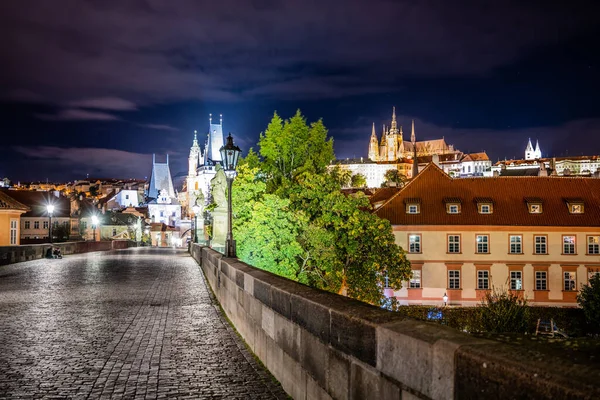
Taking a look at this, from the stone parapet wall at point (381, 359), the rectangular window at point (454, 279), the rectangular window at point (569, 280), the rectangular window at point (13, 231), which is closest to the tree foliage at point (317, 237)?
the rectangular window at point (454, 279)

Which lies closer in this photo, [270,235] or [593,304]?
[270,235]

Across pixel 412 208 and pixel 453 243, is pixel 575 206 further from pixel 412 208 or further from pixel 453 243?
pixel 412 208

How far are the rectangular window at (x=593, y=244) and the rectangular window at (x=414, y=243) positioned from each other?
573 inches

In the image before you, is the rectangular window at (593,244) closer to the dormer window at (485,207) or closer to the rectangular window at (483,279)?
the dormer window at (485,207)

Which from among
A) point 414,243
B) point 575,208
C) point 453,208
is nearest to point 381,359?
point 414,243

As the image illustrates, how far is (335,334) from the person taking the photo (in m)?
4.70

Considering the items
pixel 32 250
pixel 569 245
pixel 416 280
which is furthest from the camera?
pixel 569 245

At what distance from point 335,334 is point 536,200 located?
2019 inches

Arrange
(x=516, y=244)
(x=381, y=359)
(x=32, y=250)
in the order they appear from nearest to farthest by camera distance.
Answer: (x=381, y=359)
(x=32, y=250)
(x=516, y=244)

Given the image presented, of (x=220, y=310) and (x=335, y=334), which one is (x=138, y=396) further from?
(x=220, y=310)

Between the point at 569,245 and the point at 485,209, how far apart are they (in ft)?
24.8

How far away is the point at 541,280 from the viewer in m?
48.9

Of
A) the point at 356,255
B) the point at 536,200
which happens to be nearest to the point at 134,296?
the point at 356,255

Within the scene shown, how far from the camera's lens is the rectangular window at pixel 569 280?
48.7 meters
